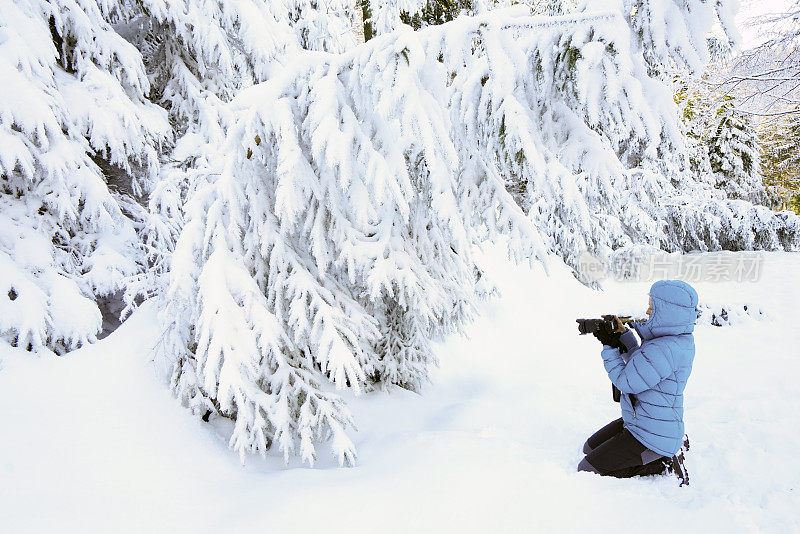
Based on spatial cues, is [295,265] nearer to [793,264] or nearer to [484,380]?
[484,380]

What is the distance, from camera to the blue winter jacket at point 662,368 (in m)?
2.80

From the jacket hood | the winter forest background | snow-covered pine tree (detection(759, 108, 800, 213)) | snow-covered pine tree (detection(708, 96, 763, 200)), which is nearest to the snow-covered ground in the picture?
the winter forest background

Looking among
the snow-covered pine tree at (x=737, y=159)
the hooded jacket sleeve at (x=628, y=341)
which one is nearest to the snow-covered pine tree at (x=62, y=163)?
the hooded jacket sleeve at (x=628, y=341)

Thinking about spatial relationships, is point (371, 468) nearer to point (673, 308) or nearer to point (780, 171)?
point (673, 308)

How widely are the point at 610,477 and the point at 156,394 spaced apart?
3619 millimetres

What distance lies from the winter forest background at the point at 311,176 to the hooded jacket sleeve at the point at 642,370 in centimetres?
97

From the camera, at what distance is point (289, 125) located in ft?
10.4

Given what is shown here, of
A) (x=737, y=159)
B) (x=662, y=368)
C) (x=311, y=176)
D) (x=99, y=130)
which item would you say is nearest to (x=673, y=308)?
(x=662, y=368)

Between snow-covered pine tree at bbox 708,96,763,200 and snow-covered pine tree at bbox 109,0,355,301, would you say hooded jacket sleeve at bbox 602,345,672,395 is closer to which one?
snow-covered pine tree at bbox 109,0,355,301

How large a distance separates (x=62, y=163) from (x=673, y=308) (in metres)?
5.46

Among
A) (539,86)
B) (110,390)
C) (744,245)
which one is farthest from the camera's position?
(744,245)

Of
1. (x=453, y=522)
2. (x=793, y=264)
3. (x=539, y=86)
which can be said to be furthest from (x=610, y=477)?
(x=793, y=264)

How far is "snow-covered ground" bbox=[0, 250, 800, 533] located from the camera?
2.37 metres

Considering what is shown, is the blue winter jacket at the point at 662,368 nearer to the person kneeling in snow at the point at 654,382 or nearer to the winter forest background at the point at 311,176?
the person kneeling in snow at the point at 654,382
